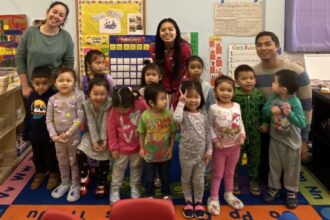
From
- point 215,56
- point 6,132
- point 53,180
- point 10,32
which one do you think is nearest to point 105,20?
point 10,32

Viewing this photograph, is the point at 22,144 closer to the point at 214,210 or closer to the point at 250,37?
the point at 214,210

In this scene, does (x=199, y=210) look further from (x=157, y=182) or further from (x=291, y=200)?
(x=291, y=200)

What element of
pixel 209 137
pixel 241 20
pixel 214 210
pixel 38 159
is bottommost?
pixel 214 210

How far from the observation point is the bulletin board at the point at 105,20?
→ 4.12m

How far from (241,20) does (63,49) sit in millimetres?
2159

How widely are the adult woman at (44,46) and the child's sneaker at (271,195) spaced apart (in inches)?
72.9

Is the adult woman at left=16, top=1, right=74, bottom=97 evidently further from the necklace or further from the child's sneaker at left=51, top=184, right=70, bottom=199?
the child's sneaker at left=51, top=184, right=70, bottom=199

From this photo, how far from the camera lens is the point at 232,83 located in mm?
2426

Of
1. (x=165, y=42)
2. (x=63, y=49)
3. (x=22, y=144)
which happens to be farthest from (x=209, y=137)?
(x=22, y=144)

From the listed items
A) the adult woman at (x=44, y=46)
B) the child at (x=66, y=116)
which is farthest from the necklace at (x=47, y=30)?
the child at (x=66, y=116)

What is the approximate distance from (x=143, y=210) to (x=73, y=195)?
139cm

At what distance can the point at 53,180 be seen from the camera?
9.52 ft

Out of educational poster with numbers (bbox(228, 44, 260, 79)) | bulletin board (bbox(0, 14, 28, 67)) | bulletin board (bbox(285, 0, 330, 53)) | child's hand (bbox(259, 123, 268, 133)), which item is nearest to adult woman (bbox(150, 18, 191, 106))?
child's hand (bbox(259, 123, 268, 133))

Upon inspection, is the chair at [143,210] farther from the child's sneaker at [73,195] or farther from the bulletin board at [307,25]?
the bulletin board at [307,25]
